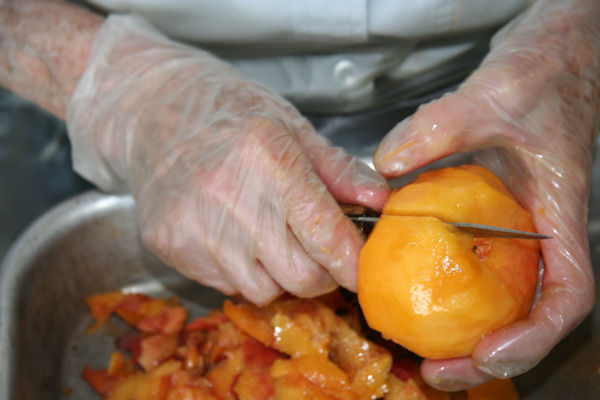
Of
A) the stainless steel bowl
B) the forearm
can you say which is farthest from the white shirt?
the stainless steel bowl

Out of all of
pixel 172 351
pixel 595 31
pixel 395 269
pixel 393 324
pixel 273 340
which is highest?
pixel 595 31

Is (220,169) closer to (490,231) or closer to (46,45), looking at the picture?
(490,231)

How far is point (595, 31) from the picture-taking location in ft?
4.91

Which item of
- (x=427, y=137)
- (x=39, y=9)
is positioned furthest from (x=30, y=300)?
(x=427, y=137)

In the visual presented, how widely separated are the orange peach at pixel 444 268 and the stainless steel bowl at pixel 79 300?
1.66 ft

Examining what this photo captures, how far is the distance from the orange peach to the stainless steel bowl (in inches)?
19.9

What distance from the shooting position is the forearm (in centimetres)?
166

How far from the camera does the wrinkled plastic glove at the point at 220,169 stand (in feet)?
4.04

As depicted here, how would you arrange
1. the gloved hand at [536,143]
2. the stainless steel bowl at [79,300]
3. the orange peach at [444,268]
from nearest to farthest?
the orange peach at [444,268] < the gloved hand at [536,143] < the stainless steel bowl at [79,300]

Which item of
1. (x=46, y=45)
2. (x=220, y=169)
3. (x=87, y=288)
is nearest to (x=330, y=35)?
(x=220, y=169)

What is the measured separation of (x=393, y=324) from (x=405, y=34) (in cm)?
93

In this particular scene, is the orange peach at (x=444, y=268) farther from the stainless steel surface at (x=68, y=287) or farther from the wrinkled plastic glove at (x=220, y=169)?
the stainless steel surface at (x=68, y=287)

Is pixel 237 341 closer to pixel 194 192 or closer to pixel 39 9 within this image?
pixel 194 192

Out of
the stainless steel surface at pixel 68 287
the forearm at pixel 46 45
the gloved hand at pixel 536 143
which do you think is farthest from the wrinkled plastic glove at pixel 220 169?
the stainless steel surface at pixel 68 287
